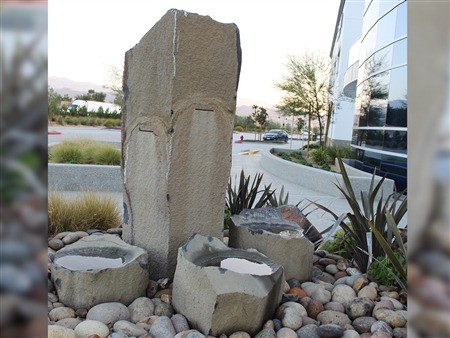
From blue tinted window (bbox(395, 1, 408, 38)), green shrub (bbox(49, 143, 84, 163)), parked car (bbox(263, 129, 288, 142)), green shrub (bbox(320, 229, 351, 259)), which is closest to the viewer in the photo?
green shrub (bbox(320, 229, 351, 259))

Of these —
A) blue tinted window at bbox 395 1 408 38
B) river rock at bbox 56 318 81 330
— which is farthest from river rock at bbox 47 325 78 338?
blue tinted window at bbox 395 1 408 38

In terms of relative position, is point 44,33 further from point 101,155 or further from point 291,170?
point 291,170

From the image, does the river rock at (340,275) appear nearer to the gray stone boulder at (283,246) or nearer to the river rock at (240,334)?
the gray stone boulder at (283,246)

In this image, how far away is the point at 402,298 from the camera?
9.89 feet

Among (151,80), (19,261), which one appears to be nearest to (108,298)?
(151,80)

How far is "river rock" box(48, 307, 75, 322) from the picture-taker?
8.37 feet

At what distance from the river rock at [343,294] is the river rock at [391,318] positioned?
0.32 meters

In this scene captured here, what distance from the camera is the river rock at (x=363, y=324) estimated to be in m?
2.61

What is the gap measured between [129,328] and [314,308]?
1.28 metres

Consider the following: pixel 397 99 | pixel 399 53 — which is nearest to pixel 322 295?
pixel 397 99

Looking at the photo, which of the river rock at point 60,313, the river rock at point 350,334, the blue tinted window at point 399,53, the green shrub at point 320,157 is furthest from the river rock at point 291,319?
the green shrub at point 320,157

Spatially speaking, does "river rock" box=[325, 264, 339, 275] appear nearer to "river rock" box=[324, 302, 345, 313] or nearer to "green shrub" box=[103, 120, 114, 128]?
"river rock" box=[324, 302, 345, 313]

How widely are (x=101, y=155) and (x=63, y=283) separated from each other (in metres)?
7.25

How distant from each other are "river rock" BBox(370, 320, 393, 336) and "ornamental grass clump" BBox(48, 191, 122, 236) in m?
3.16
